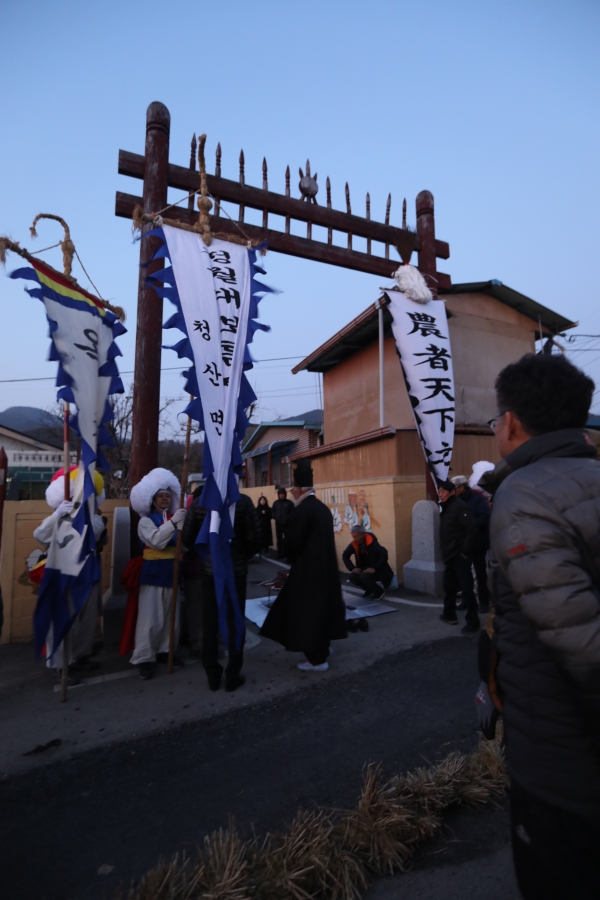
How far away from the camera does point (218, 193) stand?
270 inches

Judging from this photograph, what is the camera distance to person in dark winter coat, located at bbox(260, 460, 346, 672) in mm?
4648

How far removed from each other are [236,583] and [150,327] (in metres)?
3.38

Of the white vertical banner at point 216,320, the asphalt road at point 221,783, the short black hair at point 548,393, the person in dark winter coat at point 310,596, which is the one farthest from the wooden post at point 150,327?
the short black hair at point 548,393

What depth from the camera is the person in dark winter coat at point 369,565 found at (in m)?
7.68

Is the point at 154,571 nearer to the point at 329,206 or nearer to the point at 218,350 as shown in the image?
the point at 218,350

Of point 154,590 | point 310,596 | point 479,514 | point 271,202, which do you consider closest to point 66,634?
point 154,590

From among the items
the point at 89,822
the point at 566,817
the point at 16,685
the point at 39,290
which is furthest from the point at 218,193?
the point at 566,817

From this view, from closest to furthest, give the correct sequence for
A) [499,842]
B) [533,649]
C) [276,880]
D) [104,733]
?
[533,649] → [276,880] → [499,842] → [104,733]

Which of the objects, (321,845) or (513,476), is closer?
(513,476)

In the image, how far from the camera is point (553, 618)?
1.19 m

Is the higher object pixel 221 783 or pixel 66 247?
pixel 66 247

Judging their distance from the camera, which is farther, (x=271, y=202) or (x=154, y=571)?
(x=271, y=202)

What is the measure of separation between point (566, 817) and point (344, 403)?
12.2 meters

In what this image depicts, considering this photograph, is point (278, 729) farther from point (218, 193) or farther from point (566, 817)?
point (218, 193)
